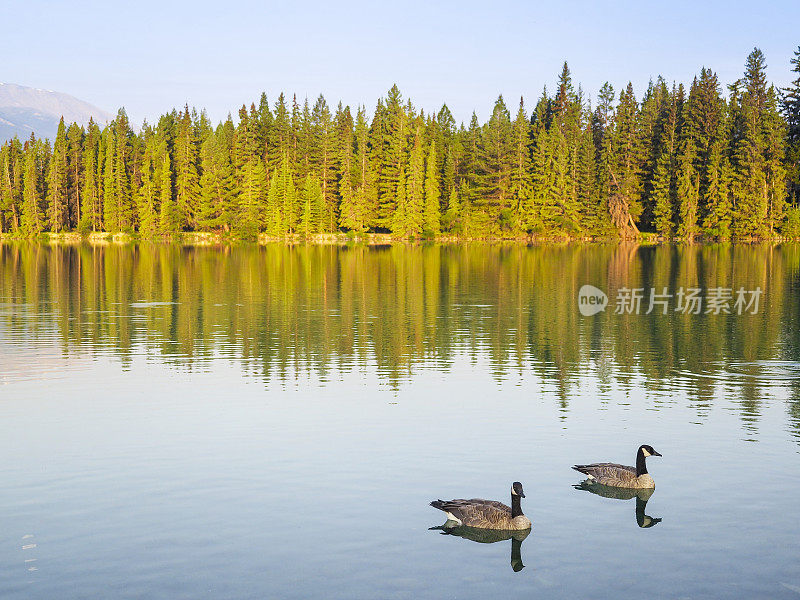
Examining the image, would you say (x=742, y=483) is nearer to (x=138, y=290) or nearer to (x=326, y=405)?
(x=326, y=405)

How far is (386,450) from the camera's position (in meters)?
17.8

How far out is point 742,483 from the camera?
15.6 meters

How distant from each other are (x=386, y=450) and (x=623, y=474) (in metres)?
5.14

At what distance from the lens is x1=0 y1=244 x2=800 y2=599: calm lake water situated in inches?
464

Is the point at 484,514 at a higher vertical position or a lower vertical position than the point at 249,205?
lower

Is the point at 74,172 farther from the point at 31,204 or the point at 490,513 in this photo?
Answer: the point at 490,513

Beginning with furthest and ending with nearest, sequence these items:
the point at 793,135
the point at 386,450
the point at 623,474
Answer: the point at 793,135 → the point at 386,450 → the point at 623,474

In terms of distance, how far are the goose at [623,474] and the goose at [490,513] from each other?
2.72 meters

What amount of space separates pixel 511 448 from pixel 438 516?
452 centimetres

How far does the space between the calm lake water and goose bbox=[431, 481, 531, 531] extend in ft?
0.98

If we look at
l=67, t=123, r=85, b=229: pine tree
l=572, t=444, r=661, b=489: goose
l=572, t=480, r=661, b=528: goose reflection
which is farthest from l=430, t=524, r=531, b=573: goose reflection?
l=67, t=123, r=85, b=229: pine tree

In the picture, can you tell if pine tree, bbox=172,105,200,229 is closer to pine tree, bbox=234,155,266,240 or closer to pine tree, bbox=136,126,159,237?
pine tree, bbox=136,126,159,237

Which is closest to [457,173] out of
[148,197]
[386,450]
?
[148,197]

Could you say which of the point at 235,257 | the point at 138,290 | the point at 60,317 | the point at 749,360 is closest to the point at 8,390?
the point at 60,317
